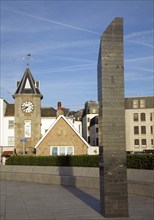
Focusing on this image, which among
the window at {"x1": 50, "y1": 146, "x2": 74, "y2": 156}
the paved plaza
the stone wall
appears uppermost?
the window at {"x1": 50, "y1": 146, "x2": 74, "y2": 156}

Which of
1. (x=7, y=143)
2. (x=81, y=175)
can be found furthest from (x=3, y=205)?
(x=7, y=143)

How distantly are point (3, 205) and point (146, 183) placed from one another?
6.18 meters

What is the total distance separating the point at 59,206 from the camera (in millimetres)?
13438

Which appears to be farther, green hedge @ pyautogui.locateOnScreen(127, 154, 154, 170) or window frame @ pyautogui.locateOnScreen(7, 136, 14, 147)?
window frame @ pyautogui.locateOnScreen(7, 136, 14, 147)

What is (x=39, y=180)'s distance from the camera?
2295cm

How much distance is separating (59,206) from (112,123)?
4.10 m

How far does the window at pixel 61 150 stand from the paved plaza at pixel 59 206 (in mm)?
21383

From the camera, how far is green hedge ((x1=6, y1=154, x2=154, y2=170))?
1722 centimetres

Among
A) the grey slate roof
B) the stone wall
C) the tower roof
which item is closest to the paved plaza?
the stone wall

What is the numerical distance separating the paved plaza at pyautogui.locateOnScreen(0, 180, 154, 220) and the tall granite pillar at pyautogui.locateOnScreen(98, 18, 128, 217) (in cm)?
65

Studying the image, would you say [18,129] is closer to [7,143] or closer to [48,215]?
[7,143]

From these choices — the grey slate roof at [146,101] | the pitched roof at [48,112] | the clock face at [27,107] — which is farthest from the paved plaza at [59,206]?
the grey slate roof at [146,101]

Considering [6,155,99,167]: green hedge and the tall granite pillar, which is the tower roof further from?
the tall granite pillar

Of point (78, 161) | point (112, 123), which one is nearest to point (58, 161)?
point (78, 161)
